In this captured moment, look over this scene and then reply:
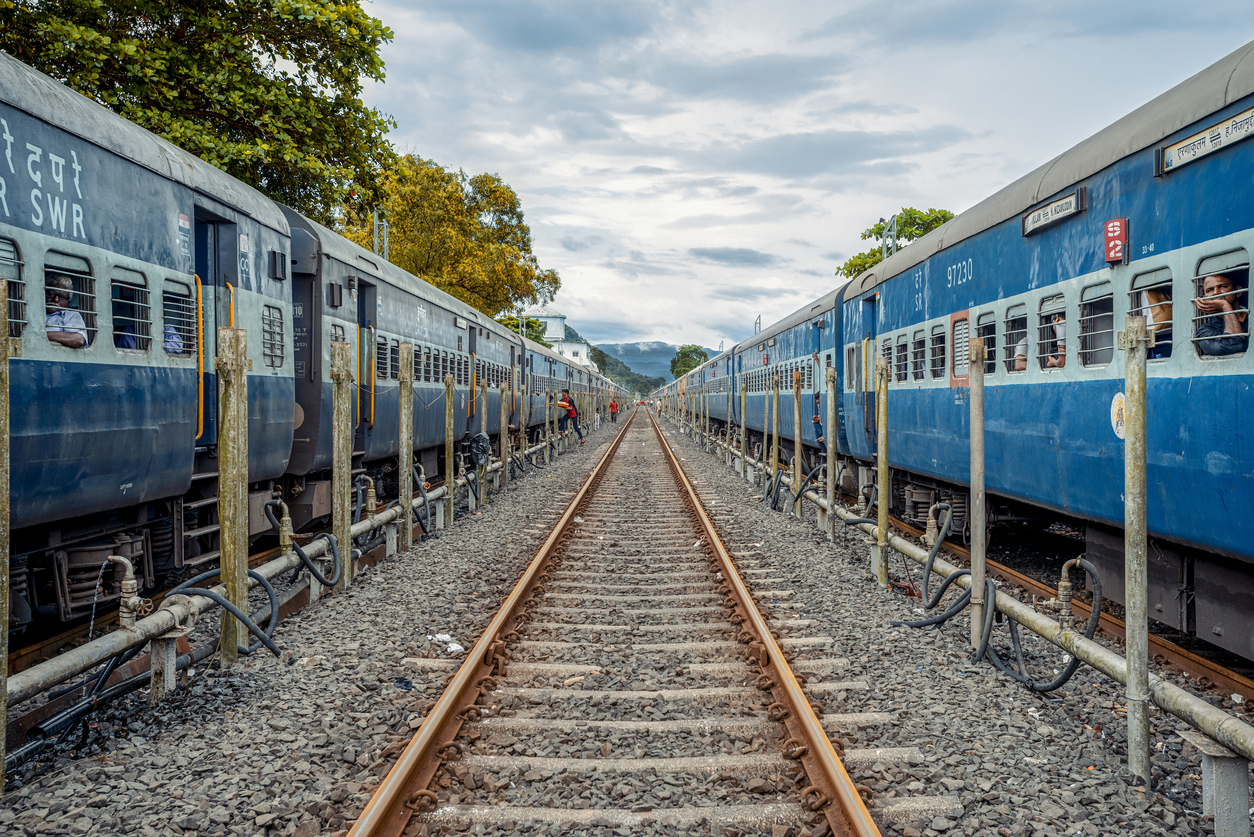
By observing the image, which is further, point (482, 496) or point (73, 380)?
point (482, 496)

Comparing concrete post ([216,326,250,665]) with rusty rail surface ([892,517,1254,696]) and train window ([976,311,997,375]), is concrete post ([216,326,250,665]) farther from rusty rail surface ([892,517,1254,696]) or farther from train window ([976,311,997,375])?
train window ([976,311,997,375])

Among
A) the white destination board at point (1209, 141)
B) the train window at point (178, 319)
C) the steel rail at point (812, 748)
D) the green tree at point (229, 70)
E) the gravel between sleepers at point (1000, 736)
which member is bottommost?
the gravel between sleepers at point (1000, 736)

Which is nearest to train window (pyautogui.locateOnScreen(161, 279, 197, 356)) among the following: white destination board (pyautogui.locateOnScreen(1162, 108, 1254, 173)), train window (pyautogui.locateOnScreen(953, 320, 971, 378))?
white destination board (pyautogui.locateOnScreen(1162, 108, 1254, 173))

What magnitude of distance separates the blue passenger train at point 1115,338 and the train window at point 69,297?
636 cm

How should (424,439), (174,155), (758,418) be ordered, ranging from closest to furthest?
1. (174,155)
2. (424,439)
3. (758,418)

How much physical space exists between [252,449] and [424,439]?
611 centimetres

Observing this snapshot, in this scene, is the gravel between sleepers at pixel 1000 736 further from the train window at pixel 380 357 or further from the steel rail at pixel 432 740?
the train window at pixel 380 357

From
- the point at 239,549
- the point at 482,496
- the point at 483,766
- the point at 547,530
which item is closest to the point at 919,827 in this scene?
the point at 483,766

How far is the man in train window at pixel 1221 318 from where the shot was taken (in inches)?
170

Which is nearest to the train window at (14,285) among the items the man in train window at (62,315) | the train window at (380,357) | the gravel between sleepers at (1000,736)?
the man in train window at (62,315)

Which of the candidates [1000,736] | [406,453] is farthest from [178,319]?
[1000,736]

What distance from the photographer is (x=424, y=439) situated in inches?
539

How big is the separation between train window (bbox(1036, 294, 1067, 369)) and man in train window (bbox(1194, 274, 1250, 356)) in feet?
5.51

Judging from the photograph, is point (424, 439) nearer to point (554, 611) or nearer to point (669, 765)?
point (554, 611)
